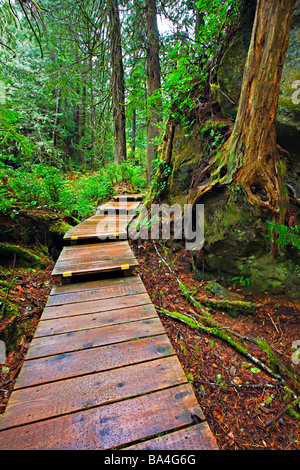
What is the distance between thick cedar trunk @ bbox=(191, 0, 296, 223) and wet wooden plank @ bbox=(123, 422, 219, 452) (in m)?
3.01

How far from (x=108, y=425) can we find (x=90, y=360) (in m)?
0.55

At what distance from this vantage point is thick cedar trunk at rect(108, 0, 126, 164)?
728 cm

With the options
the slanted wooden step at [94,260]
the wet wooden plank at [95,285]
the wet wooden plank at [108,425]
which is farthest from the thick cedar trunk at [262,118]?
the wet wooden plank at [108,425]

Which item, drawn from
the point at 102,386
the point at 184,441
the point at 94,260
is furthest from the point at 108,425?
the point at 94,260

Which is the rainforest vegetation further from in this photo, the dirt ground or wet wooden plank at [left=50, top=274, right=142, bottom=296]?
wet wooden plank at [left=50, top=274, right=142, bottom=296]

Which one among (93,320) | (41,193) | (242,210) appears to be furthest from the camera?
(41,193)

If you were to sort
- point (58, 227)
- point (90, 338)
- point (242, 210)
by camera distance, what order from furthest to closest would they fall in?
point (58, 227), point (242, 210), point (90, 338)

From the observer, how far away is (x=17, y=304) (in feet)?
9.15

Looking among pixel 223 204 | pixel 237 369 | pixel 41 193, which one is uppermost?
pixel 41 193

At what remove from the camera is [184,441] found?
4.06 ft

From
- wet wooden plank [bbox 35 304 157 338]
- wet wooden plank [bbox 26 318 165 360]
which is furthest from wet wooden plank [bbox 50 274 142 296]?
wet wooden plank [bbox 26 318 165 360]

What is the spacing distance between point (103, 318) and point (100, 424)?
1.04 meters

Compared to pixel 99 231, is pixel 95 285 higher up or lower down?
lower down

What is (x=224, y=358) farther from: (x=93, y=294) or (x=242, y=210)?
(x=242, y=210)
